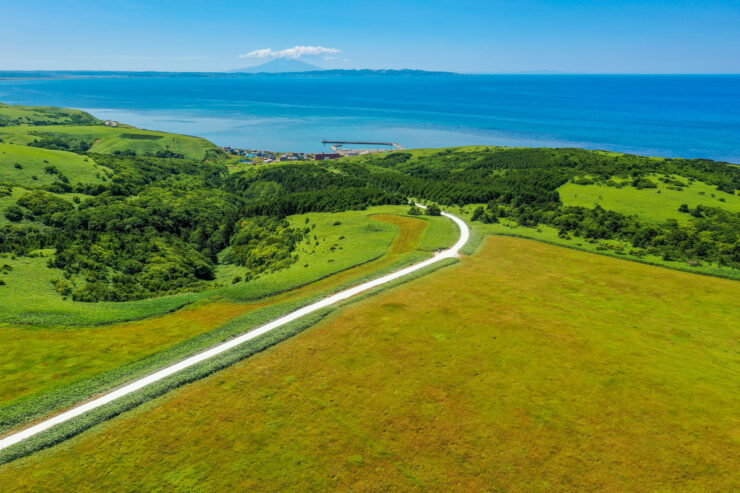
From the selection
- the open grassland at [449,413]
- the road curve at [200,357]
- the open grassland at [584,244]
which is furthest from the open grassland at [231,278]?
the open grassland at [449,413]

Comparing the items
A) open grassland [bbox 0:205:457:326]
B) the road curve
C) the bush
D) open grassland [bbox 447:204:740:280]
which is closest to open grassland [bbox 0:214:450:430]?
the road curve

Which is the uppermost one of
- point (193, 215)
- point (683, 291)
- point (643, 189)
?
point (643, 189)

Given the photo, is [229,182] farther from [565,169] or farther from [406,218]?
[565,169]

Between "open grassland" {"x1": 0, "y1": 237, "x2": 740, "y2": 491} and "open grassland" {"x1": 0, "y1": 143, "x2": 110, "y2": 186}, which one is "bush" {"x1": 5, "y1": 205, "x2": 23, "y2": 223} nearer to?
"open grassland" {"x1": 0, "y1": 143, "x2": 110, "y2": 186}

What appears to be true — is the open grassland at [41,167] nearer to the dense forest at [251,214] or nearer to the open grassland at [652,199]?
the dense forest at [251,214]

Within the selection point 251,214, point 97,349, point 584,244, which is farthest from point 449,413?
point 251,214

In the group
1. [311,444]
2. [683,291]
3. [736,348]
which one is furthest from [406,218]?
[311,444]
